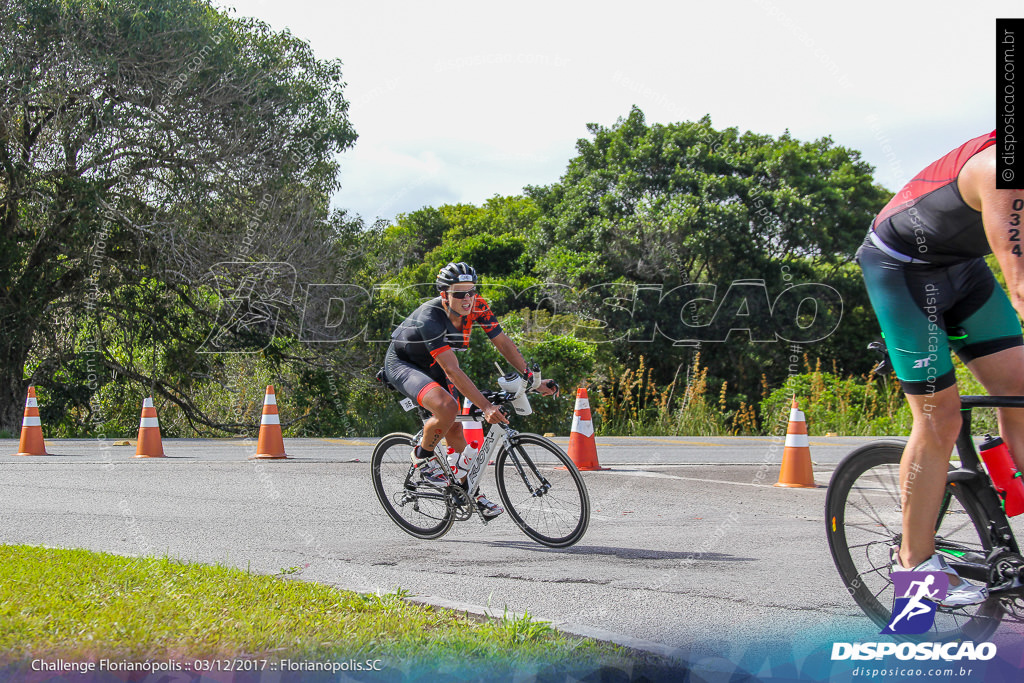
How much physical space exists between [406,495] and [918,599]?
12.2ft

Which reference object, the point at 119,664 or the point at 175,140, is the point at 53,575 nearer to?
the point at 119,664

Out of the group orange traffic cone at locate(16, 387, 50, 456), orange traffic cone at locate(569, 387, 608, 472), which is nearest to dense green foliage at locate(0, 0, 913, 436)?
orange traffic cone at locate(16, 387, 50, 456)

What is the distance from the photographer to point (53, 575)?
4867 mm

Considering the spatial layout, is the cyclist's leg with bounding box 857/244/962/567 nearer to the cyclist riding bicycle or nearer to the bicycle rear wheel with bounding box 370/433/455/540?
the cyclist riding bicycle

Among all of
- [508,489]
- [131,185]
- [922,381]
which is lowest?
[508,489]

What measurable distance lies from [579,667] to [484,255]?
104 feet

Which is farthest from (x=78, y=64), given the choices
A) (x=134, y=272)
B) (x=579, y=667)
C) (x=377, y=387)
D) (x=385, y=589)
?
(x=579, y=667)

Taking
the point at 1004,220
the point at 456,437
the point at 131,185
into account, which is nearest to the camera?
the point at 1004,220

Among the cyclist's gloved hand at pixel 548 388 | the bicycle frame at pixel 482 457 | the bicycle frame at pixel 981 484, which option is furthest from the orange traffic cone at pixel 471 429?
the bicycle frame at pixel 981 484

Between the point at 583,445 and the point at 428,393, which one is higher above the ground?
the point at 428,393

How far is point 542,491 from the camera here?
611cm

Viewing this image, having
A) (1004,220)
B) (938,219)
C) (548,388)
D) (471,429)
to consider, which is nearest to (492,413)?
(548,388)

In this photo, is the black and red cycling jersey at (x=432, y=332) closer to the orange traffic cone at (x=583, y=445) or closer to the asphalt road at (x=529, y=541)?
the asphalt road at (x=529, y=541)

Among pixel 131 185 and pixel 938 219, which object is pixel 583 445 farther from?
pixel 131 185
